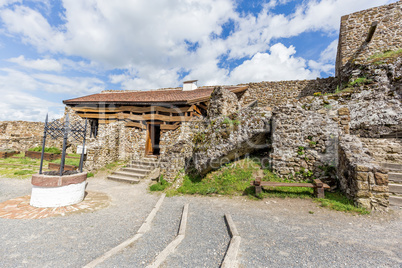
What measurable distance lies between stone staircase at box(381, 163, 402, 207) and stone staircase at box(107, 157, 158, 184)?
30.4 feet

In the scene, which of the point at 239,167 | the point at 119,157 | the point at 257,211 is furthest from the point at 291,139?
the point at 119,157

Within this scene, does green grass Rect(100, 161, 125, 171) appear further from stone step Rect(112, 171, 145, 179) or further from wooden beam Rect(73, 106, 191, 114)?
wooden beam Rect(73, 106, 191, 114)

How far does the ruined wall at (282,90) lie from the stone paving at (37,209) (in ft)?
38.0

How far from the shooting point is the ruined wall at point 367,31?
9.04 m

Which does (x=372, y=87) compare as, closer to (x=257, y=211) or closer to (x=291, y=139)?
(x=291, y=139)

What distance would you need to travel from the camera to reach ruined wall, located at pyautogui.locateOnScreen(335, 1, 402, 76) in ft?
29.7

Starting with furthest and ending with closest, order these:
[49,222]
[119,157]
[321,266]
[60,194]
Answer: [119,157] < [60,194] < [49,222] < [321,266]

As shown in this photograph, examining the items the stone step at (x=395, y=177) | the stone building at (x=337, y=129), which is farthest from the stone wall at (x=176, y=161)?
the stone step at (x=395, y=177)

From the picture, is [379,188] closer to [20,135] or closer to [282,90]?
[282,90]

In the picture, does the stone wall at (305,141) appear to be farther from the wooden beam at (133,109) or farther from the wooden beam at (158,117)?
the wooden beam at (133,109)

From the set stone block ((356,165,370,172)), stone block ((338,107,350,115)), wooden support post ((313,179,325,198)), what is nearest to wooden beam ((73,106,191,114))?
stone block ((338,107,350,115))

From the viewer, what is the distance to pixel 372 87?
6.63 meters

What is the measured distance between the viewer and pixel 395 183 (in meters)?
4.86

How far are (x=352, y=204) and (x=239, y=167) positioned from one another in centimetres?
352
